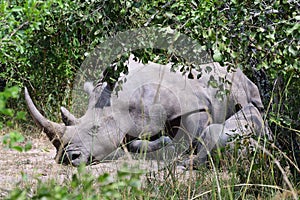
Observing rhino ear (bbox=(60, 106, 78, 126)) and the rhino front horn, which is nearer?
the rhino front horn

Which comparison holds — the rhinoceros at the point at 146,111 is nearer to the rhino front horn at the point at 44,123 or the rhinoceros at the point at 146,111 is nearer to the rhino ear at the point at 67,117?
the rhino front horn at the point at 44,123

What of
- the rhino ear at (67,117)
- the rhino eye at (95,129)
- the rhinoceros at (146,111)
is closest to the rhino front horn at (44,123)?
the rhinoceros at (146,111)

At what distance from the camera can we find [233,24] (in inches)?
119

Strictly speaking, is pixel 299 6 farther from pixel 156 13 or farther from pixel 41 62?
pixel 41 62

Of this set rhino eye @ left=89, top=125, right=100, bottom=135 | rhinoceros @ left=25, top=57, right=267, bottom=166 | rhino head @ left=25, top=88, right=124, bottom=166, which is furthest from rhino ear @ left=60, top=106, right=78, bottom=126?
rhino eye @ left=89, top=125, right=100, bottom=135

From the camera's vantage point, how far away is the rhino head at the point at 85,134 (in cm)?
447

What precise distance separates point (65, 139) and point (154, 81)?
2.85 feet

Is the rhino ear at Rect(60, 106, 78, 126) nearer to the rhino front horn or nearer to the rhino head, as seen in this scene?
the rhino head

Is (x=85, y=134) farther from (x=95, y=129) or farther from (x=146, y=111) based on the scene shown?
(x=146, y=111)

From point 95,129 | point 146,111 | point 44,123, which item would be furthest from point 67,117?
point 146,111

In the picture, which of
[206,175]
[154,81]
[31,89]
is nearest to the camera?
[206,175]

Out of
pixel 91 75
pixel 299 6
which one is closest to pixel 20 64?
pixel 91 75

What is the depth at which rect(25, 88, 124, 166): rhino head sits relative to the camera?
447 cm

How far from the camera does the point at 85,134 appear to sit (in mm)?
4695
